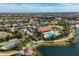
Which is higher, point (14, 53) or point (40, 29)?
point (40, 29)

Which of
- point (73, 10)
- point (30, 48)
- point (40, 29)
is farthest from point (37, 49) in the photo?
point (73, 10)

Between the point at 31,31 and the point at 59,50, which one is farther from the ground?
the point at 31,31

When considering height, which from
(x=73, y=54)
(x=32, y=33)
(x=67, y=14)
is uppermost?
(x=67, y=14)

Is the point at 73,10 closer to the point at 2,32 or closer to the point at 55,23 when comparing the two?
the point at 55,23

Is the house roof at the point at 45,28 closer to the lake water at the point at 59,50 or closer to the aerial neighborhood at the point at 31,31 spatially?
the aerial neighborhood at the point at 31,31

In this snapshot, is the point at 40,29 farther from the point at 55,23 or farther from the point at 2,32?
the point at 2,32

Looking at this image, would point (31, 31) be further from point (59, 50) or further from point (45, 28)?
point (59, 50)

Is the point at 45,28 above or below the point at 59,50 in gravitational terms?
above

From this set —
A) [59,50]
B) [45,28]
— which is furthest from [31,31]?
[59,50]
